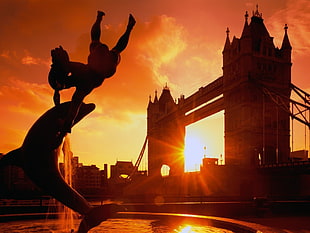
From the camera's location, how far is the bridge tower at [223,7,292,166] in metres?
43.8

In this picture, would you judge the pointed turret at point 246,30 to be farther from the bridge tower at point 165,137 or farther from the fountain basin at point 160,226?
the fountain basin at point 160,226

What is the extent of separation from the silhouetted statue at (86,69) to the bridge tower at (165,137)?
6138cm

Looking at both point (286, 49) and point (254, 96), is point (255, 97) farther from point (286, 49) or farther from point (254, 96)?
point (286, 49)

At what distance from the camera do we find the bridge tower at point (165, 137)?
7175cm

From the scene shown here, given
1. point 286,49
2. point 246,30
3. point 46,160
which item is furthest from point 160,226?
point 286,49

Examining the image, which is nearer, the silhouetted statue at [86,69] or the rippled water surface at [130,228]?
the silhouetted statue at [86,69]

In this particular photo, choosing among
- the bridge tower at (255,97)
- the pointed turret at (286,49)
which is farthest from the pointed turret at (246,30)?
the pointed turret at (286,49)

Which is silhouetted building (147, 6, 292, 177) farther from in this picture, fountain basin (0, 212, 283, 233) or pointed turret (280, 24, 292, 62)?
fountain basin (0, 212, 283, 233)

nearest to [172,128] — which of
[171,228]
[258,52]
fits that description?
[258,52]

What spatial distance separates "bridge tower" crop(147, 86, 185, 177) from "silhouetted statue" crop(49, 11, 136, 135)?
6138 centimetres

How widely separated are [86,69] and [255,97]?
41.9m

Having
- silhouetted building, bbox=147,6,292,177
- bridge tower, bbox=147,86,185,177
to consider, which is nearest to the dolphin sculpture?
silhouetted building, bbox=147,6,292,177

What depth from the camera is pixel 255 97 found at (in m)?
45.1

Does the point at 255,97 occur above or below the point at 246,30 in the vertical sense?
below
